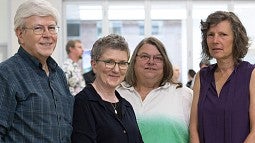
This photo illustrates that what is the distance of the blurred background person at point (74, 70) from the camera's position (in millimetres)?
5672

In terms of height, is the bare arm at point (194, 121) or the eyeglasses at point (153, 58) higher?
the eyeglasses at point (153, 58)

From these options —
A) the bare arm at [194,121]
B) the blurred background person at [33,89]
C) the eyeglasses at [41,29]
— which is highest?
the eyeglasses at [41,29]

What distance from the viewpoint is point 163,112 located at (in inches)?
98.5

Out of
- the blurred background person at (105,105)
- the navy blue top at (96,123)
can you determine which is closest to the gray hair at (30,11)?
the blurred background person at (105,105)

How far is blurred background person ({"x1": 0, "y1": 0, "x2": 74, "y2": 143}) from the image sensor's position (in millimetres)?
1750

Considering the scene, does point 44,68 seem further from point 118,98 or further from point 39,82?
point 118,98

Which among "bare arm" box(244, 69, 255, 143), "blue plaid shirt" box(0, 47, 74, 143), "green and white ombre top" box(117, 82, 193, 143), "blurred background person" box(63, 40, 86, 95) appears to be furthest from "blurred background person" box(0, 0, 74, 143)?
"blurred background person" box(63, 40, 86, 95)

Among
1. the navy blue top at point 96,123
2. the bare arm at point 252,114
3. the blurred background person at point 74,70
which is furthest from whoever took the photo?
the blurred background person at point 74,70

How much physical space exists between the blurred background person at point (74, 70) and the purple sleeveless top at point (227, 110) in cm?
337

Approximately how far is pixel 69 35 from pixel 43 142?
→ 7.84 m

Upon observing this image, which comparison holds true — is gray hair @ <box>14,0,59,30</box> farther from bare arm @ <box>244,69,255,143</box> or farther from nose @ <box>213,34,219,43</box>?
bare arm @ <box>244,69,255,143</box>

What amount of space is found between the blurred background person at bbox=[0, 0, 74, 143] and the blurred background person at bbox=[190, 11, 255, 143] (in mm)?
799

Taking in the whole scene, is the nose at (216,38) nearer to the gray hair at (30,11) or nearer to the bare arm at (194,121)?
the bare arm at (194,121)

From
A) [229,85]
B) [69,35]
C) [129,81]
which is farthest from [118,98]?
[69,35]
